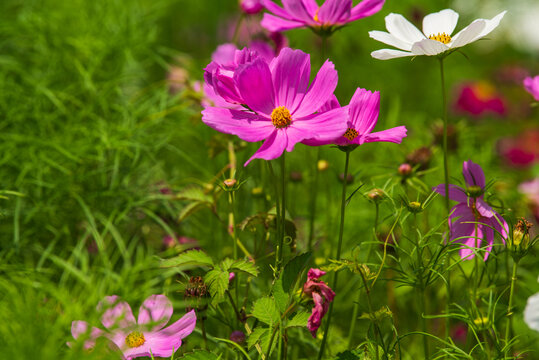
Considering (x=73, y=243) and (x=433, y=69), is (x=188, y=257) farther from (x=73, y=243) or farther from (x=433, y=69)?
(x=433, y=69)

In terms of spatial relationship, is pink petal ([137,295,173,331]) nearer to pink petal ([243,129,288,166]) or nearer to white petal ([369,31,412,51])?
pink petal ([243,129,288,166])

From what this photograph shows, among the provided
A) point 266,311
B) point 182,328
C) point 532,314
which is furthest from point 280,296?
point 532,314

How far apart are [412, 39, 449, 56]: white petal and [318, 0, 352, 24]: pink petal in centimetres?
14

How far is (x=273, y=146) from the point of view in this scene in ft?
1.83

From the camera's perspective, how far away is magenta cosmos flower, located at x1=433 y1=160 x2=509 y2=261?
2.13ft

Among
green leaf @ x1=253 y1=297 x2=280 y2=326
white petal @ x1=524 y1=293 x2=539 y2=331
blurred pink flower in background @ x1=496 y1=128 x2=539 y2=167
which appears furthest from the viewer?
blurred pink flower in background @ x1=496 y1=128 x2=539 y2=167

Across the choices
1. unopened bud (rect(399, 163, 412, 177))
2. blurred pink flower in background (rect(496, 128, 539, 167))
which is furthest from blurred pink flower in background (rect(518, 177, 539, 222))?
unopened bud (rect(399, 163, 412, 177))

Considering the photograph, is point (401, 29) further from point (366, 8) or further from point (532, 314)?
point (532, 314)

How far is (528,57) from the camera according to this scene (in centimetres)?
292

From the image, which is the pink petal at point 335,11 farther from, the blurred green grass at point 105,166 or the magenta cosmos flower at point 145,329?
the magenta cosmos flower at point 145,329

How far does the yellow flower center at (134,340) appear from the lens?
64cm

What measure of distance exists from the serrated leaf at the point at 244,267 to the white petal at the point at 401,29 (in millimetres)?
324

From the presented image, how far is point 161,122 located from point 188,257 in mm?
640

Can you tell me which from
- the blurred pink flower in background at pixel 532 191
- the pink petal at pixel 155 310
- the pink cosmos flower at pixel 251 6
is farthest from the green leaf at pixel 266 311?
the blurred pink flower in background at pixel 532 191
